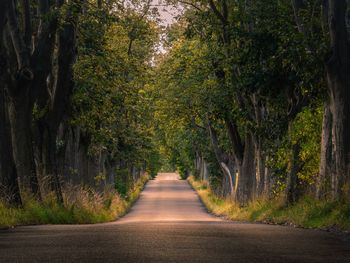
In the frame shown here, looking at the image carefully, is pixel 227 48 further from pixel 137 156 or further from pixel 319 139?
pixel 137 156

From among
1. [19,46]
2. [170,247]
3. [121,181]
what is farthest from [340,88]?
[121,181]

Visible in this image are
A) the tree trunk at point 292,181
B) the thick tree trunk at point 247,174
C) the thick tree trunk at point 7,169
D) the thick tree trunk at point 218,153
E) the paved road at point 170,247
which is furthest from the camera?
the thick tree trunk at point 218,153

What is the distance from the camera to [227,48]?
2806 centimetres

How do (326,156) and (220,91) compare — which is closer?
(326,156)

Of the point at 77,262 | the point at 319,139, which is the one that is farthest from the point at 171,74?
the point at 77,262

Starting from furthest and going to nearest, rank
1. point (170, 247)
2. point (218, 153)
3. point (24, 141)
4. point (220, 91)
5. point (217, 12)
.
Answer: point (218, 153) → point (220, 91) → point (217, 12) → point (24, 141) → point (170, 247)

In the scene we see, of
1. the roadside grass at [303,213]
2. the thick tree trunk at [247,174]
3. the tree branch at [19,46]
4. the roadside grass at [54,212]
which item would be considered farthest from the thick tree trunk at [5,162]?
the thick tree trunk at [247,174]

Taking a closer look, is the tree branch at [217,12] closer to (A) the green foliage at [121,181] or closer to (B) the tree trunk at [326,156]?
(B) the tree trunk at [326,156]

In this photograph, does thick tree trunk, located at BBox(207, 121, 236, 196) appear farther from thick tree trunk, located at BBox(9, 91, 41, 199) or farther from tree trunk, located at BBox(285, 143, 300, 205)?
thick tree trunk, located at BBox(9, 91, 41, 199)

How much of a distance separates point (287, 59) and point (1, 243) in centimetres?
1070

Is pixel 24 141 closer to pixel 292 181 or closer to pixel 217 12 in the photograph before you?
pixel 292 181

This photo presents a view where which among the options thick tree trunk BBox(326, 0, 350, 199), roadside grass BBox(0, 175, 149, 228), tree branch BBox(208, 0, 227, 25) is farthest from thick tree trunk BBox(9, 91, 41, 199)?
tree branch BBox(208, 0, 227, 25)

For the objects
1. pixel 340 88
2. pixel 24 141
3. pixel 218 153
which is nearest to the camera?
pixel 340 88

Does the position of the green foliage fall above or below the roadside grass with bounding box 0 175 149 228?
above
